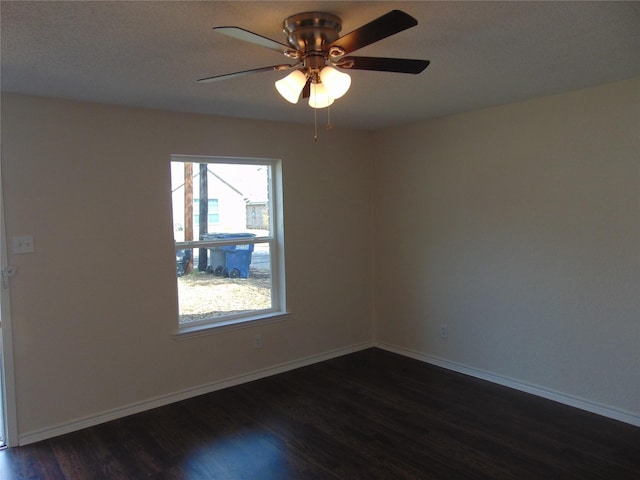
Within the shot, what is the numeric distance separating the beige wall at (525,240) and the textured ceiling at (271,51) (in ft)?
1.26

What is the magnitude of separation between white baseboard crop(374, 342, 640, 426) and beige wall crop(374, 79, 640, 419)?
3 cm

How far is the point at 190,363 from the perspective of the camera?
12.1 ft

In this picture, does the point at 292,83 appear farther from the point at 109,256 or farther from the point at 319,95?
the point at 109,256

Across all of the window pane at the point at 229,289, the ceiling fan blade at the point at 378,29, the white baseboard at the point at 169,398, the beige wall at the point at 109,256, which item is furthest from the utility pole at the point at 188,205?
the ceiling fan blade at the point at 378,29

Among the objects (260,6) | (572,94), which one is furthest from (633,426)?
(260,6)

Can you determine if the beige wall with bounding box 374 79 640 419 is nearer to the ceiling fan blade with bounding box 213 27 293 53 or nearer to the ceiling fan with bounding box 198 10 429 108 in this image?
the ceiling fan with bounding box 198 10 429 108

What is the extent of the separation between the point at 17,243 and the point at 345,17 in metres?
2.50

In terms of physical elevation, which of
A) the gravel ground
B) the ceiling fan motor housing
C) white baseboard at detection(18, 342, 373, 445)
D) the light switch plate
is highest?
the ceiling fan motor housing

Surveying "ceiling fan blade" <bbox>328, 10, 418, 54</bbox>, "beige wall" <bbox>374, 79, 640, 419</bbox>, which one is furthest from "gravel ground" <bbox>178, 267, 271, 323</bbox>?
"ceiling fan blade" <bbox>328, 10, 418, 54</bbox>

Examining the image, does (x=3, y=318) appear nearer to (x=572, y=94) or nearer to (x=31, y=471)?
(x=31, y=471)

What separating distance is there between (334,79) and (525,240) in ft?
7.85

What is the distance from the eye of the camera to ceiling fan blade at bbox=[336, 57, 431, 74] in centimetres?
180

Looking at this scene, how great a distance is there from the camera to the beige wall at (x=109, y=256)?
2975 millimetres

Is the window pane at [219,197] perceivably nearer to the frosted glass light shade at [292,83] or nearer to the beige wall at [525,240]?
the beige wall at [525,240]
